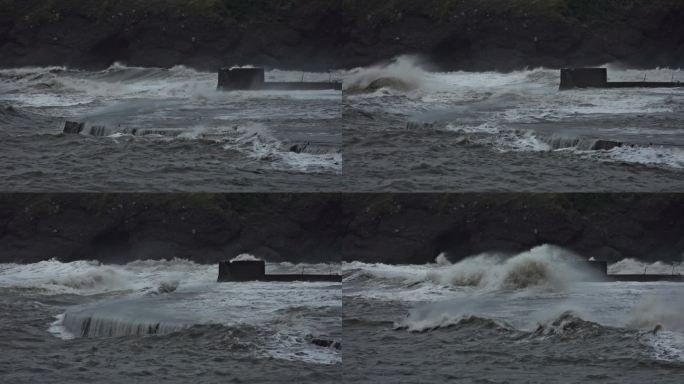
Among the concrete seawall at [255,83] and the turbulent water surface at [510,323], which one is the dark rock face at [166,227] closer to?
the turbulent water surface at [510,323]

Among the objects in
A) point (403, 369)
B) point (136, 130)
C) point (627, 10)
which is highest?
point (627, 10)

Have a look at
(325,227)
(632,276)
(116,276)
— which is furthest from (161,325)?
(632,276)

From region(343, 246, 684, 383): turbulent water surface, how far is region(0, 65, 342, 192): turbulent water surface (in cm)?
74

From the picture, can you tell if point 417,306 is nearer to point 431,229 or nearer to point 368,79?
point 431,229

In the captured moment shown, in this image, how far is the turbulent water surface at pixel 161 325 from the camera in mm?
7059

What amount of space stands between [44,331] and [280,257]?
1328 mm

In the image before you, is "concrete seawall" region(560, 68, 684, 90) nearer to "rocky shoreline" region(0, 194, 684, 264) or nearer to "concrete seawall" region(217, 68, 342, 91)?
"rocky shoreline" region(0, 194, 684, 264)

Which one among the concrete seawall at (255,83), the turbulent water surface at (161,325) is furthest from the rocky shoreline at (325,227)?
the concrete seawall at (255,83)

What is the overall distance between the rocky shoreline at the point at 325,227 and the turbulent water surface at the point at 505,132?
0.11 m

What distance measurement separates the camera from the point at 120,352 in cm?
711

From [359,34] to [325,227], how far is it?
1.09 m

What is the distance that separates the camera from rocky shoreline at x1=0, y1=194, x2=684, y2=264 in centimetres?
721

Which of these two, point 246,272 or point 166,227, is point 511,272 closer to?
point 246,272

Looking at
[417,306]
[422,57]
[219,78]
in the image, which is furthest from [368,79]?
[417,306]
